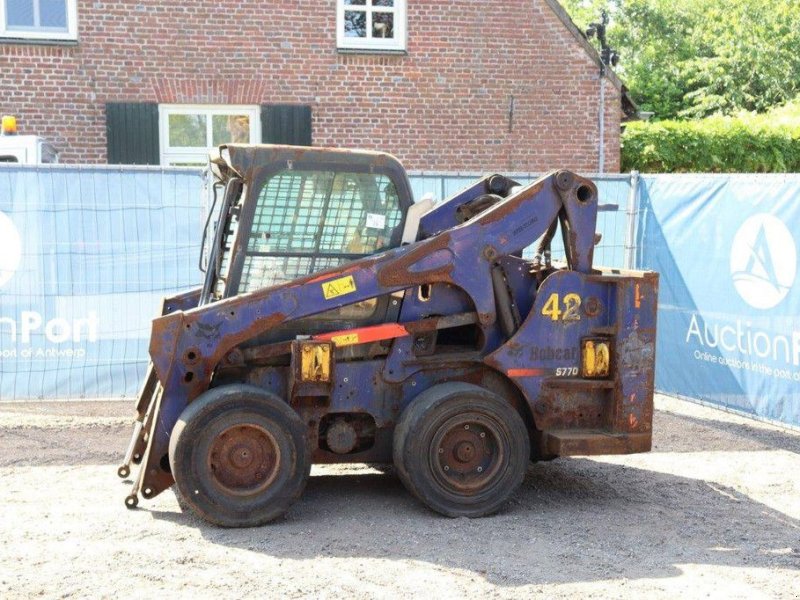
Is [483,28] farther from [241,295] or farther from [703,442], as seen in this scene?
[241,295]

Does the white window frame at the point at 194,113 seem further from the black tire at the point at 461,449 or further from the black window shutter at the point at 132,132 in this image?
the black tire at the point at 461,449

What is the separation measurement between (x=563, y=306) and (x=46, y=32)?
11.9 m

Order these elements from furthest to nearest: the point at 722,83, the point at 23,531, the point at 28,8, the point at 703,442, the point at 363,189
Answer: the point at 722,83, the point at 28,8, the point at 703,442, the point at 363,189, the point at 23,531

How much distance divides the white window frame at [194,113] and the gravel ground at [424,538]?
8723 mm

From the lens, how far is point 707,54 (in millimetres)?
41031

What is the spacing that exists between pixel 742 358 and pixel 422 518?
14.1 ft

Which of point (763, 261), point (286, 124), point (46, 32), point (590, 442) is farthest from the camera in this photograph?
point (286, 124)

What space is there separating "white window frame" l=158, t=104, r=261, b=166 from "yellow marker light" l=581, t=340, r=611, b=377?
417 inches

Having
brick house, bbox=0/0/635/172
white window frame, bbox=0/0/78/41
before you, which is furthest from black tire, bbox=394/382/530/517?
white window frame, bbox=0/0/78/41

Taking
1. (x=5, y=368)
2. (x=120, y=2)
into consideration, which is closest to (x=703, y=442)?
(x=5, y=368)

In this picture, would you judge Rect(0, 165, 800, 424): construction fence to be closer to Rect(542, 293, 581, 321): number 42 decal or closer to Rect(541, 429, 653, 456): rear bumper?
Rect(541, 429, 653, 456): rear bumper

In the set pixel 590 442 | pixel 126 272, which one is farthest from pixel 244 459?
pixel 126 272

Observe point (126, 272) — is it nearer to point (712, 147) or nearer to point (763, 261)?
point (763, 261)

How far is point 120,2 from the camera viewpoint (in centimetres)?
1652
